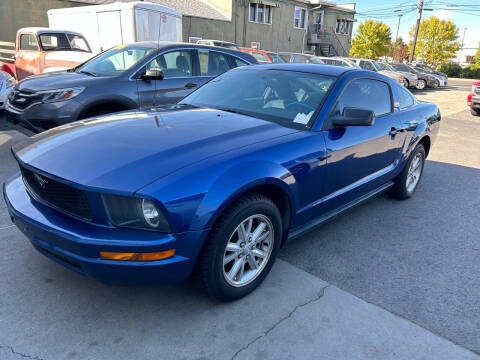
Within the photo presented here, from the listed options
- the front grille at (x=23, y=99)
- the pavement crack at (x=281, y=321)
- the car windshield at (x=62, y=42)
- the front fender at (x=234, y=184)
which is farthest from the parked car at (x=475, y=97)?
the front grille at (x=23, y=99)

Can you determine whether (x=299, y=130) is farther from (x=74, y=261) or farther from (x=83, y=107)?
(x=83, y=107)

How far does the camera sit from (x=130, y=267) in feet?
6.72

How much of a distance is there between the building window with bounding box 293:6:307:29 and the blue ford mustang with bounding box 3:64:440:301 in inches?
1208

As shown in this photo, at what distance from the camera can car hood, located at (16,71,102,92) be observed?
5.02 m

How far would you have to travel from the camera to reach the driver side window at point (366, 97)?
10.9 feet

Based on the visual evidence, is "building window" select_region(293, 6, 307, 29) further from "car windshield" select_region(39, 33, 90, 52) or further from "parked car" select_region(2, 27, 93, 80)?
"parked car" select_region(2, 27, 93, 80)

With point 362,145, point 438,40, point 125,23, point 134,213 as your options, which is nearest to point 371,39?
point 438,40

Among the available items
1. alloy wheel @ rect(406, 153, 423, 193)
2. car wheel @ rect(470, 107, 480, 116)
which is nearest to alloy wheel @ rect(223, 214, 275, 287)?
alloy wheel @ rect(406, 153, 423, 193)

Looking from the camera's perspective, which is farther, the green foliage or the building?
the green foliage

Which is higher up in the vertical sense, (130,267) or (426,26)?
(426,26)

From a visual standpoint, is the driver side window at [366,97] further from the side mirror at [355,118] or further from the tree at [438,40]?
the tree at [438,40]

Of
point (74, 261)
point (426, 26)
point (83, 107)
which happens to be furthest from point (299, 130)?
point (426, 26)

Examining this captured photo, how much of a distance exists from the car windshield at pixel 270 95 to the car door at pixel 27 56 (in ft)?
25.3

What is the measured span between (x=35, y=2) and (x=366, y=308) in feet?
67.4
